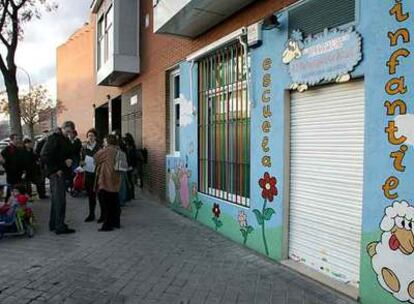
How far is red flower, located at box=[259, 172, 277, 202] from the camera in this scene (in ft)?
20.3

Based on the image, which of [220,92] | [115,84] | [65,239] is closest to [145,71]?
[115,84]

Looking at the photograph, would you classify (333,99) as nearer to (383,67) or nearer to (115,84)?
(383,67)

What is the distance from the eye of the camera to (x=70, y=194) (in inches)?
515

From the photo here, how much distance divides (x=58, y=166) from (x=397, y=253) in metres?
5.62

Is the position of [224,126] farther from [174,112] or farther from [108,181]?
[174,112]

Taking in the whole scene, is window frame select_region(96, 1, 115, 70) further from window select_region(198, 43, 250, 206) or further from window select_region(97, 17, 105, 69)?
window select_region(198, 43, 250, 206)

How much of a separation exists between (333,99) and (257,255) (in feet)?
8.33

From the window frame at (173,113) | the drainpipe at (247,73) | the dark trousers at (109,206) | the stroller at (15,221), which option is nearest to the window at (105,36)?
the window frame at (173,113)

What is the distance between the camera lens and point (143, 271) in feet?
18.7

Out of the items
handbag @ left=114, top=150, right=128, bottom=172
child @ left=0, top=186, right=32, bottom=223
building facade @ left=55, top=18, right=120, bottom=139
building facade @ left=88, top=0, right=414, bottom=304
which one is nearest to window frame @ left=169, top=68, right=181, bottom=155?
building facade @ left=88, top=0, right=414, bottom=304

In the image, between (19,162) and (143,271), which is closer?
(143,271)

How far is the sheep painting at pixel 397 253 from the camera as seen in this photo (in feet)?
13.1

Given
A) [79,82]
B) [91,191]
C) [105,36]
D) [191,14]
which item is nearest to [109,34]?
[105,36]

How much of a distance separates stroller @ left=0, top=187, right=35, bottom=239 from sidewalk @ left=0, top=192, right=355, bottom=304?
0.19m
